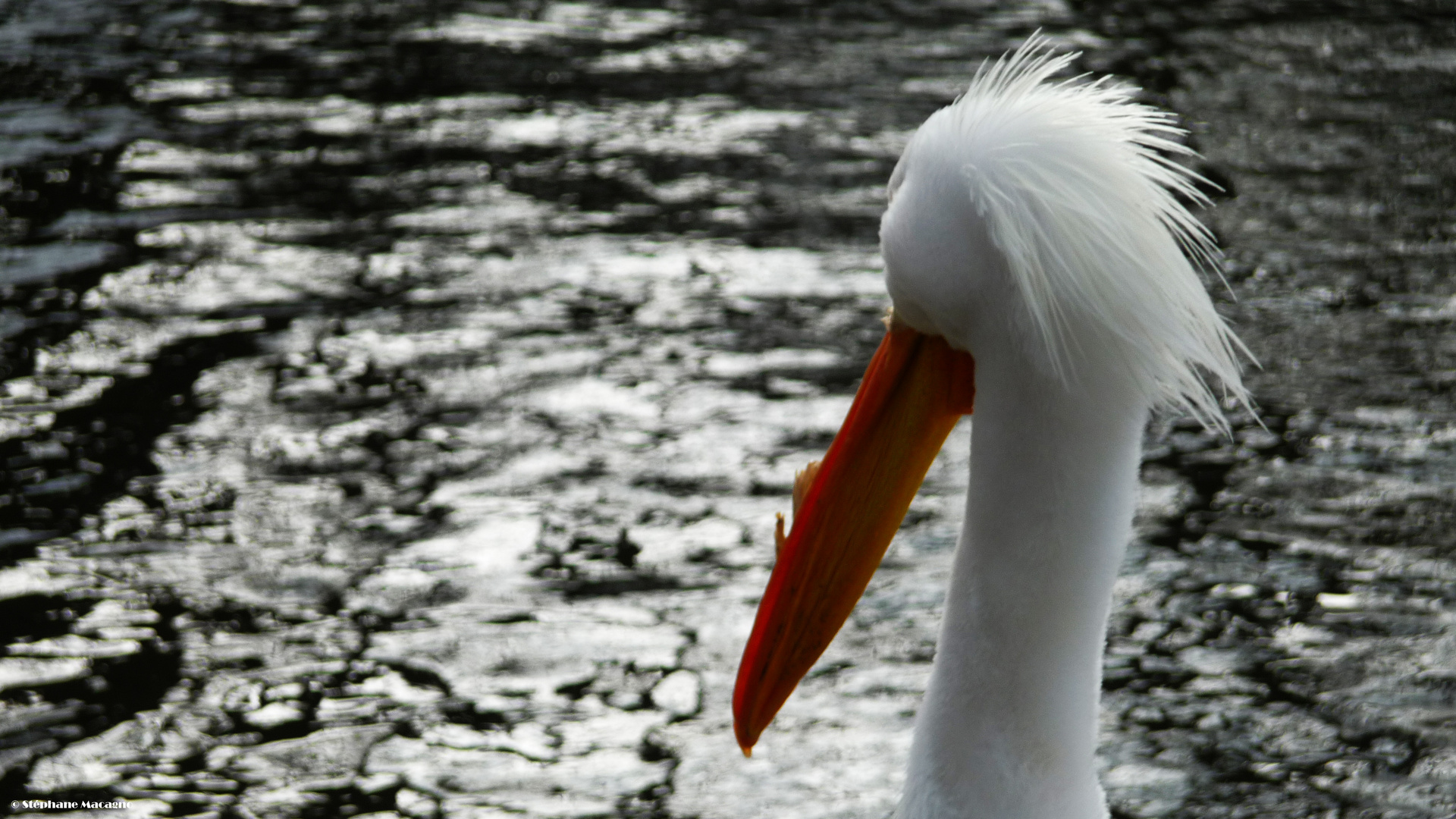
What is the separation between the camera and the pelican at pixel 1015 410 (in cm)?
216

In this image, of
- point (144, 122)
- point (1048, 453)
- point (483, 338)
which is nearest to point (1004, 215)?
point (1048, 453)

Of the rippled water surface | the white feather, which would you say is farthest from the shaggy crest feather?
the rippled water surface

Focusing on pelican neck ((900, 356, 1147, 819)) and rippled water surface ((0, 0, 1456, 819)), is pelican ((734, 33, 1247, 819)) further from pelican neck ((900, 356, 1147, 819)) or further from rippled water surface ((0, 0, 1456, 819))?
rippled water surface ((0, 0, 1456, 819))

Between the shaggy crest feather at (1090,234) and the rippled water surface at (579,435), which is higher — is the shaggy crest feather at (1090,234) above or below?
above

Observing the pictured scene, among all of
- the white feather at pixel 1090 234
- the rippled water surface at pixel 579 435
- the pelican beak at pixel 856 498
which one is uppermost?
the white feather at pixel 1090 234

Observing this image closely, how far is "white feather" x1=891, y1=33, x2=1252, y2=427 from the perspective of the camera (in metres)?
2.13

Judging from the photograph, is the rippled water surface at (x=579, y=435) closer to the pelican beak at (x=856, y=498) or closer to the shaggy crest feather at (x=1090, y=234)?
the pelican beak at (x=856, y=498)

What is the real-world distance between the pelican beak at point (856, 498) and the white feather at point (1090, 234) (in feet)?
1.03

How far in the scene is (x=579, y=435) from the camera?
5566mm

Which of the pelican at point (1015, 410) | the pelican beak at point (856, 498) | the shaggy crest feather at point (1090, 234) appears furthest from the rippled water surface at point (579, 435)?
the shaggy crest feather at point (1090, 234)

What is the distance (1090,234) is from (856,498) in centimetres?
64

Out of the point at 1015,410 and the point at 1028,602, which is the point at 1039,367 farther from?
the point at 1028,602

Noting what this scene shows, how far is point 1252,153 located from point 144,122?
5.81 m

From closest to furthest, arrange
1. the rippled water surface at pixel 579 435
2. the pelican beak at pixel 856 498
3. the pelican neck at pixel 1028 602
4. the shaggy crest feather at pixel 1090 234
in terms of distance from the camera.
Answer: the shaggy crest feather at pixel 1090 234, the pelican neck at pixel 1028 602, the pelican beak at pixel 856 498, the rippled water surface at pixel 579 435
